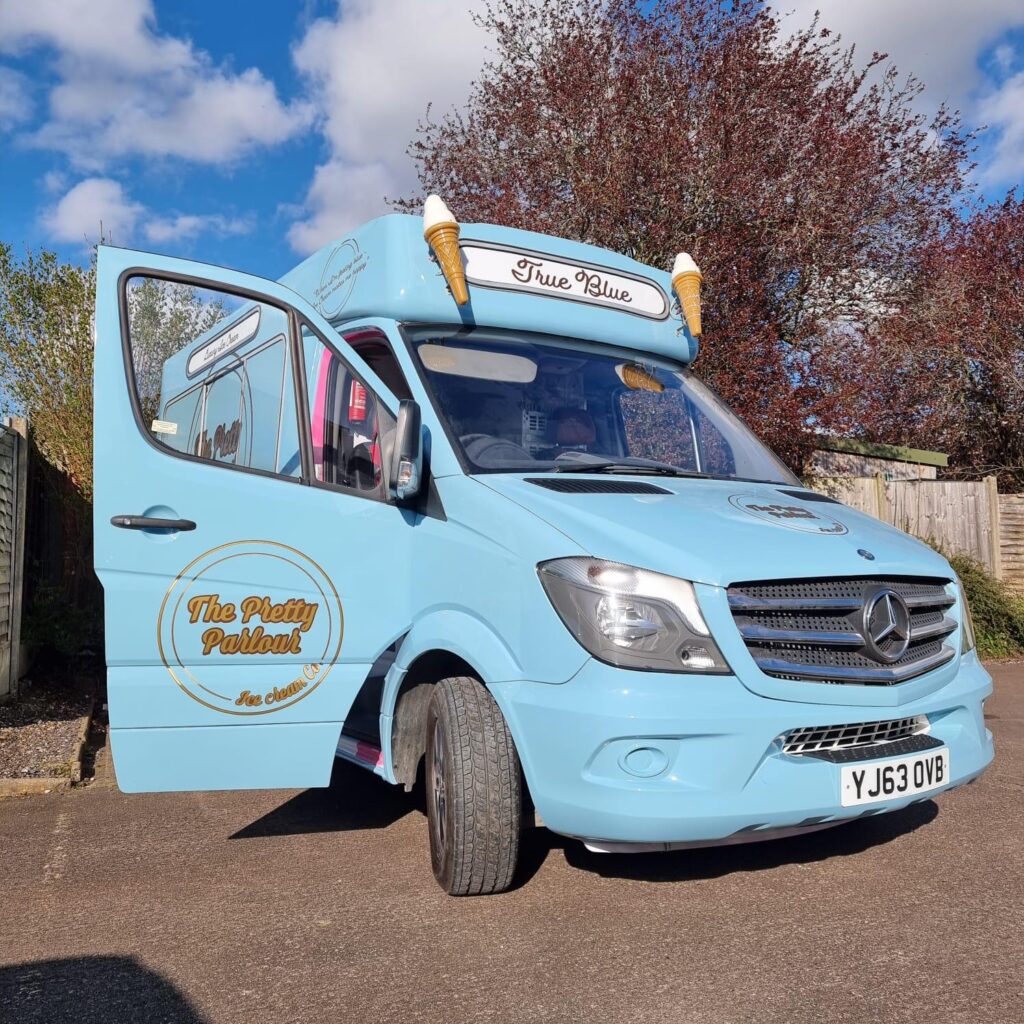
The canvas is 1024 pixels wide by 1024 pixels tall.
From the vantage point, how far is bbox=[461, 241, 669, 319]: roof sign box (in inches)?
177

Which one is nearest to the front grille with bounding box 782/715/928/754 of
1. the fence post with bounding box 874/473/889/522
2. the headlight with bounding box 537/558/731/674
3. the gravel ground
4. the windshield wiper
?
the headlight with bounding box 537/558/731/674

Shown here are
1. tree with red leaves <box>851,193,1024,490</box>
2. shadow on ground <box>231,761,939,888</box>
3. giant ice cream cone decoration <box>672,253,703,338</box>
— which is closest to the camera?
shadow on ground <box>231,761,939,888</box>

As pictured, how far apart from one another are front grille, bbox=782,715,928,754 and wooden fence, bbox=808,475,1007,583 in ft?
27.9

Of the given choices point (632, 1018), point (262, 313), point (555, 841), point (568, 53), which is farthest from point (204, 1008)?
point (568, 53)

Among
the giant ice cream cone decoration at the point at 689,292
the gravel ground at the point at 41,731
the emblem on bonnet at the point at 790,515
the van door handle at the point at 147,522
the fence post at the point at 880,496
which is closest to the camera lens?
the emblem on bonnet at the point at 790,515

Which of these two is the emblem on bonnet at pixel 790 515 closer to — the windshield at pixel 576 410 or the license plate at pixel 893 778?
the windshield at pixel 576 410

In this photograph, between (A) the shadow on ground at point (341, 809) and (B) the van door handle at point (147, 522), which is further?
(A) the shadow on ground at point (341, 809)

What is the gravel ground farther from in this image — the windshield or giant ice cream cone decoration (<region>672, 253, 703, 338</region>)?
giant ice cream cone decoration (<region>672, 253, 703, 338</region>)

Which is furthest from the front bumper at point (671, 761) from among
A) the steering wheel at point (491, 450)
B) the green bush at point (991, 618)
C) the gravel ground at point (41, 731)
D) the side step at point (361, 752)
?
the green bush at point (991, 618)

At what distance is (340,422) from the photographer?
396cm

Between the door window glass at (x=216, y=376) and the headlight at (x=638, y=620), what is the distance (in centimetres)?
152

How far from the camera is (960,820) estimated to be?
173 inches

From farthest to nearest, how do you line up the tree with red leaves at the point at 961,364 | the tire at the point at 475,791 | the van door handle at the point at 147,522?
the tree with red leaves at the point at 961,364
the van door handle at the point at 147,522
the tire at the point at 475,791

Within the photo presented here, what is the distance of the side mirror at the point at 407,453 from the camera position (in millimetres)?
3539
